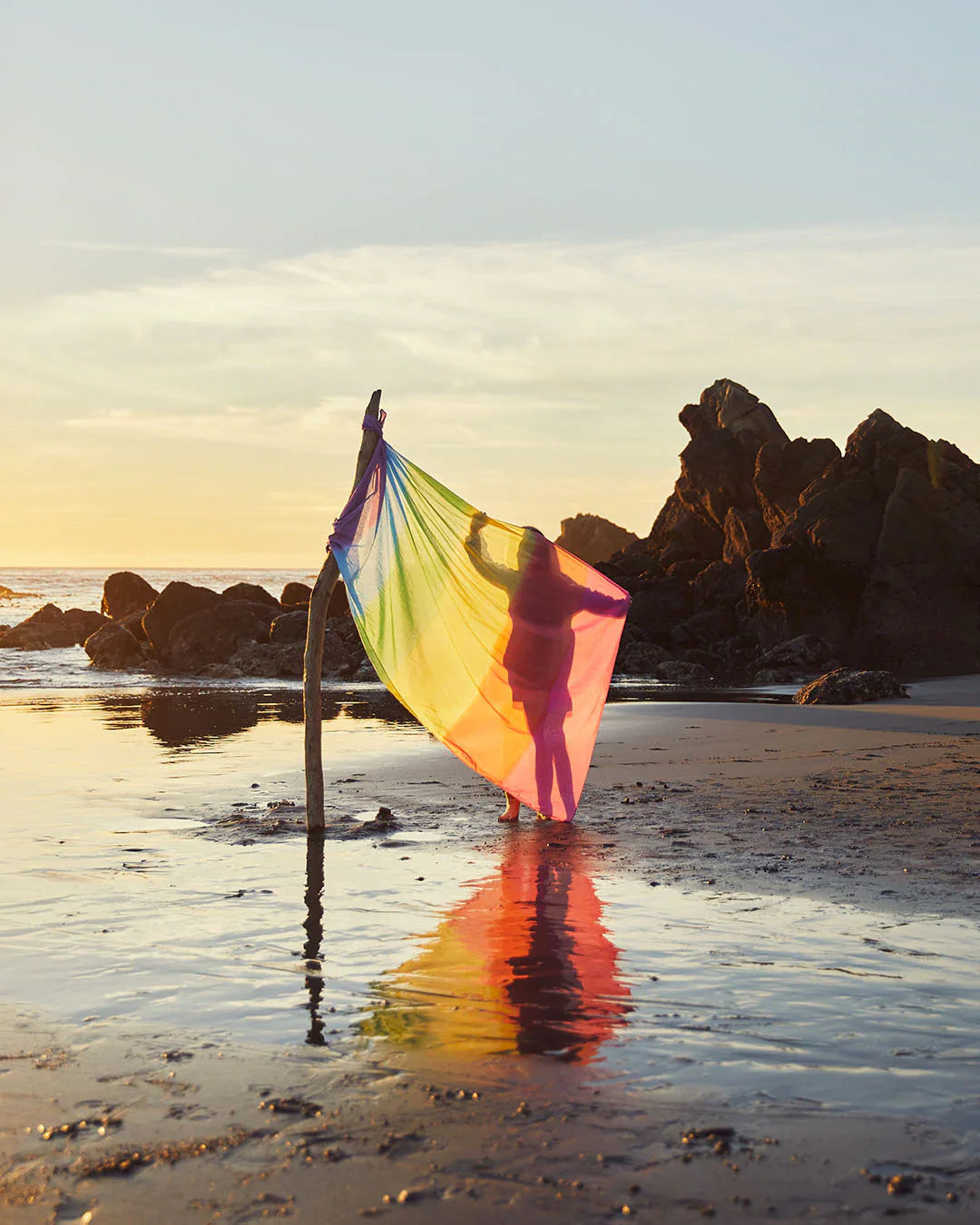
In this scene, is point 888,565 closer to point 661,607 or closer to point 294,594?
point 661,607

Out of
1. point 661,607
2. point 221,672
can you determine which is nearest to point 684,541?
point 661,607

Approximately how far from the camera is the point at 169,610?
36688 mm

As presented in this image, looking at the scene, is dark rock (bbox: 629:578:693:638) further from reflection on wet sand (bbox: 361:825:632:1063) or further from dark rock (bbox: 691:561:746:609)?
reflection on wet sand (bbox: 361:825:632:1063)

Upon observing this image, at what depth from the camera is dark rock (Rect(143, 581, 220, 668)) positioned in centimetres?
3616

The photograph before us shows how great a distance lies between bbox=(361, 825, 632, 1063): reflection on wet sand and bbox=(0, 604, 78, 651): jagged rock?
38755 millimetres

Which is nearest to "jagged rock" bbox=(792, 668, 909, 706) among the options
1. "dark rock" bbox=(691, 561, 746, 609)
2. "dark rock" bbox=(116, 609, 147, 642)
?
"dark rock" bbox=(691, 561, 746, 609)

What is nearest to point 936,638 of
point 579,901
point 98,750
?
point 98,750

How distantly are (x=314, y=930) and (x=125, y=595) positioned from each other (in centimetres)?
4135

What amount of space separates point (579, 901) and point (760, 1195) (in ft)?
12.3

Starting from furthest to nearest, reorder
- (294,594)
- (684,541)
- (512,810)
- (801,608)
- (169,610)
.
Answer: (684,541)
(294,594)
(801,608)
(169,610)
(512,810)

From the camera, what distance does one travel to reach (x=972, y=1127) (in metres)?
3.95

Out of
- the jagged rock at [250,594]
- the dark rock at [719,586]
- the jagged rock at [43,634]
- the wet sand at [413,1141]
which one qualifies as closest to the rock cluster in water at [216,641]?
the jagged rock at [250,594]

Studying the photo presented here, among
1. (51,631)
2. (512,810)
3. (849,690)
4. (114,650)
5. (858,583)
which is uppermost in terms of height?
(858,583)

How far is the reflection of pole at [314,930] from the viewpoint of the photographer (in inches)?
198
